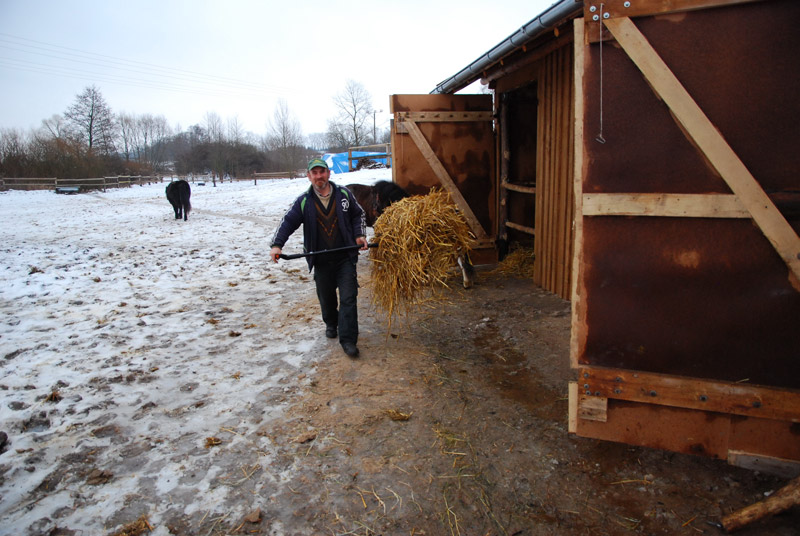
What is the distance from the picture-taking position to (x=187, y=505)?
2541mm

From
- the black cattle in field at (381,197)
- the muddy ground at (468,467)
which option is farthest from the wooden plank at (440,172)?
the muddy ground at (468,467)

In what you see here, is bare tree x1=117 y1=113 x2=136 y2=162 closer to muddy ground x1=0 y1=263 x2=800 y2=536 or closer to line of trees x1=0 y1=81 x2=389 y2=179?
line of trees x1=0 y1=81 x2=389 y2=179

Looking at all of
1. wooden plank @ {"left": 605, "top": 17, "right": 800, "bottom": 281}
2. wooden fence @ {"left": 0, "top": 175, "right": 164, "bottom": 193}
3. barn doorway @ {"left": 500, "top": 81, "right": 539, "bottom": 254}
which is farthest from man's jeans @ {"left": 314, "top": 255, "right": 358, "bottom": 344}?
wooden fence @ {"left": 0, "top": 175, "right": 164, "bottom": 193}

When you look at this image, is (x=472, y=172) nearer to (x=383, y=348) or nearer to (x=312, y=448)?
(x=383, y=348)

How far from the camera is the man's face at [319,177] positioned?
431cm

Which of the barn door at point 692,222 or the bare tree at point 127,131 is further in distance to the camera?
the bare tree at point 127,131

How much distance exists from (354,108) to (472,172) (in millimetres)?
47100

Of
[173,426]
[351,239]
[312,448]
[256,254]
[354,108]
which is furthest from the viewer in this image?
[354,108]

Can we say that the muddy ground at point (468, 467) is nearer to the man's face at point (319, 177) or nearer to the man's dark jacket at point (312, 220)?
the man's dark jacket at point (312, 220)

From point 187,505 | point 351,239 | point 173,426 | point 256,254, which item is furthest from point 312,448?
point 256,254

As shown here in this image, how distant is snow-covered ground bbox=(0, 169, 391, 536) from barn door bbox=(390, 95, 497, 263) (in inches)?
94.0

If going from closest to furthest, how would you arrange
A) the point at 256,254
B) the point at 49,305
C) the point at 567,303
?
the point at 567,303 → the point at 49,305 → the point at 256,254

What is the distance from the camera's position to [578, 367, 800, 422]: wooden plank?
2.24m

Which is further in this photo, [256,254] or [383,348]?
[256,254]
